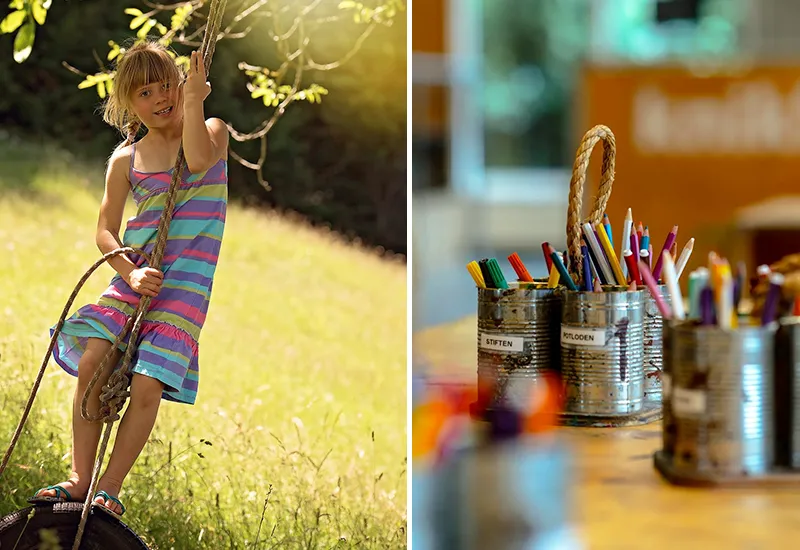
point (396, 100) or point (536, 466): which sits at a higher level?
point (396, 100)

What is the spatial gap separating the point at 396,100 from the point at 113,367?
2.06 feet

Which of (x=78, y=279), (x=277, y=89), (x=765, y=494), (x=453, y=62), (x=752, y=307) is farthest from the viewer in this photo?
(x=453, y=62)

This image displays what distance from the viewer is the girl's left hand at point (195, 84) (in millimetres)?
1299

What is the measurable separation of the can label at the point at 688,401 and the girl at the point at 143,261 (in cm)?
68

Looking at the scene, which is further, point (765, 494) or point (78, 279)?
point (78, 279)

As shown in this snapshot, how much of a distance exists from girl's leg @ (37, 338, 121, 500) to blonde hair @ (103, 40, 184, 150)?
11.5 inches

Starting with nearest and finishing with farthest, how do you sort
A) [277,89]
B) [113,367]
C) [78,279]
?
1. [113,367]
2. [78,279]
3. [277,89]

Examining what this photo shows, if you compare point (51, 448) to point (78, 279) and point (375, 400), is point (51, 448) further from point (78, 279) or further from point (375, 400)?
point (375, 400)

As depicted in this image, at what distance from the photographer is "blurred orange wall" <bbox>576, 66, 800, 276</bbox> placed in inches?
171

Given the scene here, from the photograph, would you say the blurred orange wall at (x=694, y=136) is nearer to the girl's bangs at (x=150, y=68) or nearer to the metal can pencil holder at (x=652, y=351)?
the metal can pencil holder at (x=652, y=351)

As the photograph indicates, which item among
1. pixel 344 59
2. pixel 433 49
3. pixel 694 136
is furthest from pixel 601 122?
pixel 433 49

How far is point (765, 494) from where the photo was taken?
0.98 meters

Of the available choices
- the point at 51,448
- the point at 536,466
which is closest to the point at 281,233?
the point at 51,448

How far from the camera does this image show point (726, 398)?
980 mm
